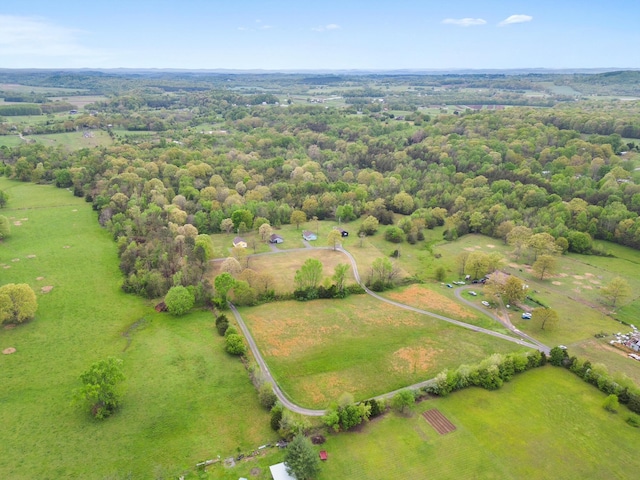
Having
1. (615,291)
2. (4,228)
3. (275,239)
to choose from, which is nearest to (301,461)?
(275,239)

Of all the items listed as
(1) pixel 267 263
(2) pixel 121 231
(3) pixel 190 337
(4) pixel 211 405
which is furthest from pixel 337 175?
(4) pixel 211 405

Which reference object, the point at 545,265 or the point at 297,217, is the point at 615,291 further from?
the point at 297,217

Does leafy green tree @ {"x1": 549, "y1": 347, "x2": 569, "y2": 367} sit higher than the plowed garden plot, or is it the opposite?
leafy green tree @ {"x1": 549, "y1": 347, "x2": 569, "y2": 367}

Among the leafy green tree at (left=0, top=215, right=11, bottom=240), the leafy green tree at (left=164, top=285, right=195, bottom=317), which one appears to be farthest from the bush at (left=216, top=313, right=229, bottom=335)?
the leafy green tree at (left=0, top=215, right=11, bottom=240)

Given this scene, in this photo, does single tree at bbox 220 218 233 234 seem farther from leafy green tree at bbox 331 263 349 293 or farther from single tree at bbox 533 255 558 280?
single tree at bbox 533 255 558 280

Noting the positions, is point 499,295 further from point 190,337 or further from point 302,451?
point 190,337
